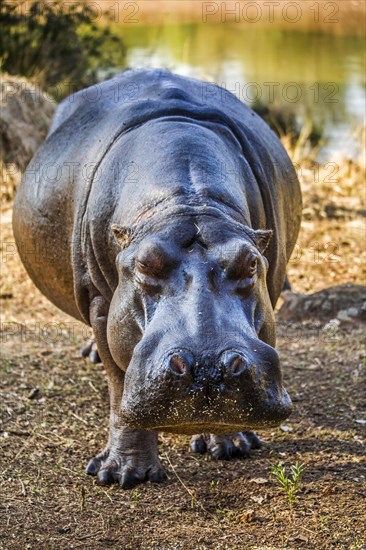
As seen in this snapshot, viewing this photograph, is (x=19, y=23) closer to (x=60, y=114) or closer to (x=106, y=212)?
(x=60, y=114)

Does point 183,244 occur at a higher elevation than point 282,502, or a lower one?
higher

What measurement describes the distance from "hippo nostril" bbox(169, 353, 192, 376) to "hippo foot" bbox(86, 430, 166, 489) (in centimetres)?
145

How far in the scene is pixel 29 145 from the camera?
361 inches

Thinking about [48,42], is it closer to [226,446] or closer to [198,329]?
[226,446]

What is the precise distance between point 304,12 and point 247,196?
25206 millimetres

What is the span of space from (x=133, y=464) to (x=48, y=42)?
866 cm

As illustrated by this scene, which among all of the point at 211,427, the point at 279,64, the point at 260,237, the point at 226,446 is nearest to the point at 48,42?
the point at 226,446

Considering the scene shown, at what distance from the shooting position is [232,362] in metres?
3.04

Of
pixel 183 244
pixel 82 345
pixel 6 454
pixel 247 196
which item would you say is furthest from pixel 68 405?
pixel 183 244

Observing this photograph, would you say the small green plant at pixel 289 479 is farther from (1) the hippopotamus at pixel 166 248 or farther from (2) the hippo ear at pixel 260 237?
(2) the hippo ear at pixel 260 237

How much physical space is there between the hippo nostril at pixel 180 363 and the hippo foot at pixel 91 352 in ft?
9.66

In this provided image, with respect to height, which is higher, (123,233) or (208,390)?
(123,233)

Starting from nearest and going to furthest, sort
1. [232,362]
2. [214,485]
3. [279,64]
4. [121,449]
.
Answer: [232,362]
[214,485]
[121,449]
[279,64]

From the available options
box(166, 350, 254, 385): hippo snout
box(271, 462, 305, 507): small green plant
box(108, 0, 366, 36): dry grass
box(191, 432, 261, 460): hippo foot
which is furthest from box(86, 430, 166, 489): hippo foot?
box(108, 0, 366, 36): dry grass
